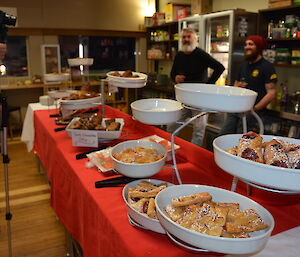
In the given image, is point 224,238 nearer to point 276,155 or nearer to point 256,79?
point 276,155

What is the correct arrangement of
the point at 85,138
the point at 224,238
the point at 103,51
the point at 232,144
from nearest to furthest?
the point at 224,238 < the point at 232,144 < the point at 85,138 < the point at 103,51

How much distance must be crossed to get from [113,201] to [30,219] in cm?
186

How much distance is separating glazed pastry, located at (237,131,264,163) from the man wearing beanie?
203 cm

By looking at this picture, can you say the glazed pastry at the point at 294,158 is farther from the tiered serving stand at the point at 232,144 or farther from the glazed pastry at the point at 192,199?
the glazed pastry at the point at 192,199

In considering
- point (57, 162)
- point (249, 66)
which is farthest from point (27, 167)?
point (249, 66)

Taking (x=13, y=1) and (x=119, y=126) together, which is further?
(x=13, y=1)

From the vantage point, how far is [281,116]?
3.31m

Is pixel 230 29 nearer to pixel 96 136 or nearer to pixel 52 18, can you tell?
pixel 96 136

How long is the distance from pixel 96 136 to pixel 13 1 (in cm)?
492

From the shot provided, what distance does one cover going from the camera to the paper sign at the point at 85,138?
5.85 ft

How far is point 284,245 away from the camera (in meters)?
0.93

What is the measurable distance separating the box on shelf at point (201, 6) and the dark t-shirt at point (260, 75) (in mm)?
2043

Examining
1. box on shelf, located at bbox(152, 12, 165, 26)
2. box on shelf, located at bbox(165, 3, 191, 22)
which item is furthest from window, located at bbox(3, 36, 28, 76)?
box on shelf, located at bbox(165, 3, 191, 22)

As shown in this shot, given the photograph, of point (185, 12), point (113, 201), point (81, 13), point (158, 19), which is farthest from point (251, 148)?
point (81, 13)
